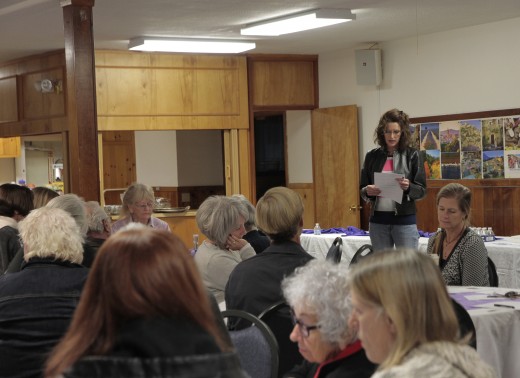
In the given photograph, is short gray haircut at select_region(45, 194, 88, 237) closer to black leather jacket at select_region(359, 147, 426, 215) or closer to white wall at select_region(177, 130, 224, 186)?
black leather jacket at select_region(359, 147, 426, 215)

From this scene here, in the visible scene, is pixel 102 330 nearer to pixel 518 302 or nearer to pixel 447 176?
pixel 518 302

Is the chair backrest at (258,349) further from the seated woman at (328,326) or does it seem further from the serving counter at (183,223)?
the serving counter at (183,223)

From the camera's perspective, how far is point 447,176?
32.9ft

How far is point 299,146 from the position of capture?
1191 cm

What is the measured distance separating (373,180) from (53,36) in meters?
4.22

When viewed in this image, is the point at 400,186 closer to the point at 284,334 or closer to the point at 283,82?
the point at 284,334

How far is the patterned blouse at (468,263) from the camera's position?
4.96 m

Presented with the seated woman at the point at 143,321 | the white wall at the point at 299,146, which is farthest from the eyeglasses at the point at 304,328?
the white wall at the point at 299,146

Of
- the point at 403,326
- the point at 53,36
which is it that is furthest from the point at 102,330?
the point at 53,36

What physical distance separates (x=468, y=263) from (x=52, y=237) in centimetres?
251

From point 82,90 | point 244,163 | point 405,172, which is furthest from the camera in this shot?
point 244,163

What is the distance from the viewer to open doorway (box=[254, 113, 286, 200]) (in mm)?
13359

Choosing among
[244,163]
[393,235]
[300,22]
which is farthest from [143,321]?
[244,163]

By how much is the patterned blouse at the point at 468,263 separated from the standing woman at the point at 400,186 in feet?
5.56
